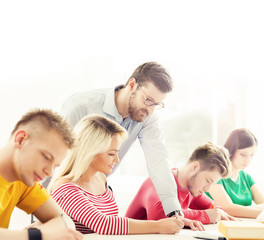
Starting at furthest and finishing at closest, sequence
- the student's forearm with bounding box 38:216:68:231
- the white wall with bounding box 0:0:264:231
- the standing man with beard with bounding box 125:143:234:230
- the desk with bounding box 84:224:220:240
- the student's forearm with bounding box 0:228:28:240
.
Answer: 1. the white wall with bounding box 0:0:264:231
2. the standing man with beard with bounding box 125:143:234:230
3. the desk with bounding box 84:224:220:240
4. the student's forearm with bounding box 38:216:68:231
5. the student's forearm with bounding box 0:228:28:240

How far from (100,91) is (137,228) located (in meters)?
0.72

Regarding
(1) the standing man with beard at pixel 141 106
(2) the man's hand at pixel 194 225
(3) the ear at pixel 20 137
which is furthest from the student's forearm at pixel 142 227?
(3) the ear at pixel 20 137

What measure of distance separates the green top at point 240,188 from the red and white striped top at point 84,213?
1.06 meters

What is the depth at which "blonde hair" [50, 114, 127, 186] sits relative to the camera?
1.49 m

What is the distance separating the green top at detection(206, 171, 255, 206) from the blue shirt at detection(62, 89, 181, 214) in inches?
20.6

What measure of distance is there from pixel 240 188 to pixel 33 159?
1.65m

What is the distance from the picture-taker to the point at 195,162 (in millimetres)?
2020

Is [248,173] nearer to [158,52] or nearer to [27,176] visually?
[158,52]

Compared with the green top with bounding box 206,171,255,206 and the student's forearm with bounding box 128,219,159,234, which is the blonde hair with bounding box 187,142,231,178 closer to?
the green top with bounding box 206,171,255,206

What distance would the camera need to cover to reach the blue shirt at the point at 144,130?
1787 millimetres

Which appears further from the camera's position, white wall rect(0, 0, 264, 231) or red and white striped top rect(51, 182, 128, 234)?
white wall rect(0, 0, 264, 231)

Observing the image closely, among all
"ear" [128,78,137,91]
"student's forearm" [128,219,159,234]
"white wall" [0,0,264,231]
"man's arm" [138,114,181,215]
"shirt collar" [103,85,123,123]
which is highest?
"white wall" [0,0,264,231]

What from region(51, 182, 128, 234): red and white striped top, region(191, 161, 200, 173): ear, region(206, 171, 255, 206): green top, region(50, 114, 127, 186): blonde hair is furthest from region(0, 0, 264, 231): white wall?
region(51, 182, 128, 234): red and white striped top

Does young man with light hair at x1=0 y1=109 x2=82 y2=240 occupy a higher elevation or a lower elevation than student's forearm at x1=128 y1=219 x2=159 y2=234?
higher
